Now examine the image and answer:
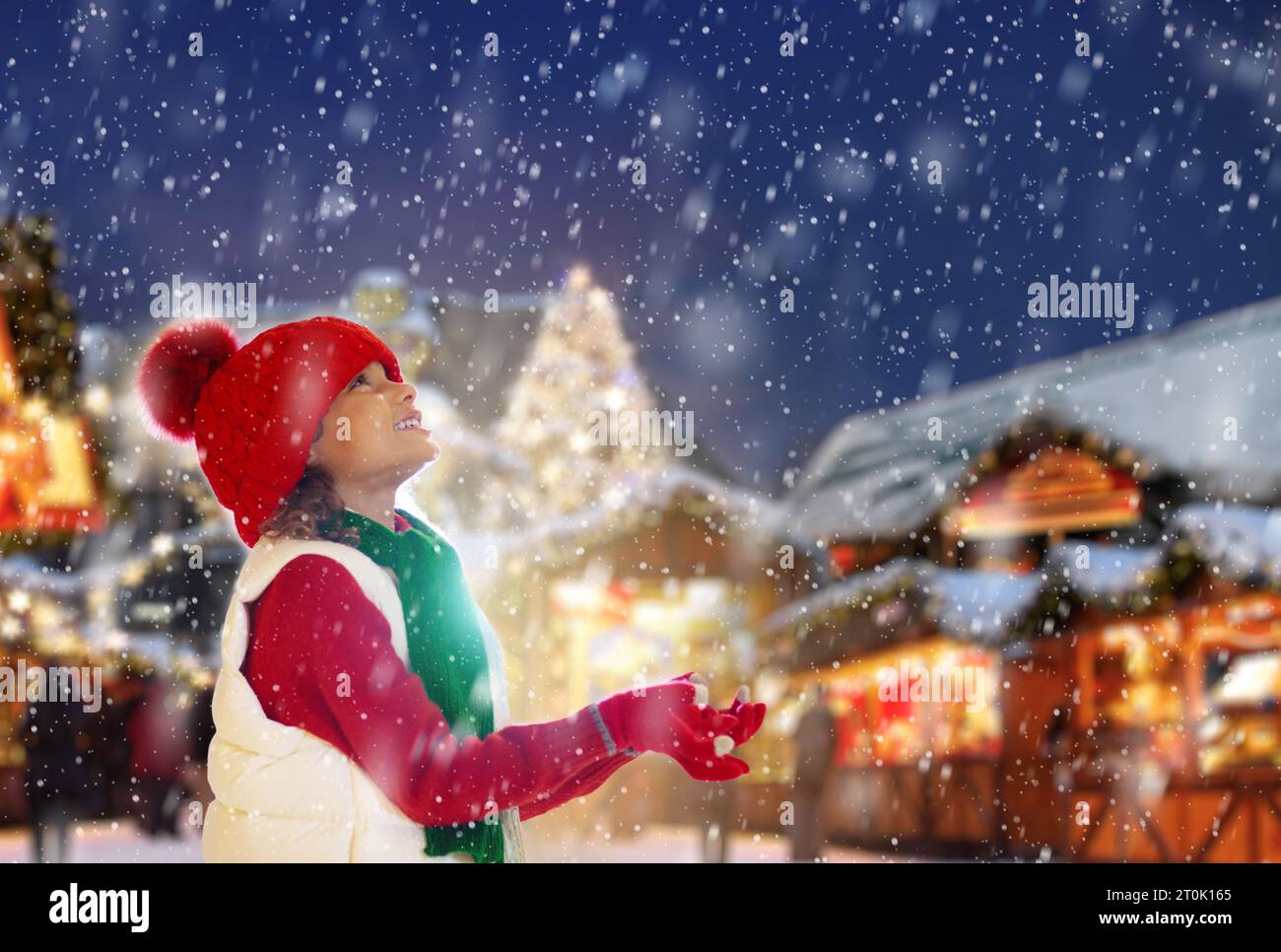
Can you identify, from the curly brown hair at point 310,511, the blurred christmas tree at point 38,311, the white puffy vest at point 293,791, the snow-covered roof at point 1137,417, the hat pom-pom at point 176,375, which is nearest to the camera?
the white puffy vest at point 293,791

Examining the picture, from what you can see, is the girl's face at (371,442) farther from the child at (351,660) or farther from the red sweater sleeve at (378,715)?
the red sweater sleeve at (378,715)

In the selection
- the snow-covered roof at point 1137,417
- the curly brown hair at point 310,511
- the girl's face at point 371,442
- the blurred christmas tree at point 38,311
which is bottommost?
the curly brown hair at point 310,511

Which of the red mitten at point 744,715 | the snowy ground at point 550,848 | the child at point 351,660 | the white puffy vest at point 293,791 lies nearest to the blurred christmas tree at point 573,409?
the snowy ground at point 550,848

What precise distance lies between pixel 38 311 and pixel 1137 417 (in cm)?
995

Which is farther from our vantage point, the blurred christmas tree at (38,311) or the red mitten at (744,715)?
the blurred christmas tree at (38,311)

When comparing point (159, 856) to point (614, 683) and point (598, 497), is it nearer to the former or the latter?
point (614, 683)

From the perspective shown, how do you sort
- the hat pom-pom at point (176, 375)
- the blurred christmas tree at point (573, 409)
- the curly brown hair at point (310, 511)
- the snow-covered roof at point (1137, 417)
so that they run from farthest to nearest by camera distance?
the blurred christmas tree at point (573, 409) → the snow-covered roof at point (1137, 417) → the hat pom-pom at point (176, 375) → the curly brown hair at point (310, 511)

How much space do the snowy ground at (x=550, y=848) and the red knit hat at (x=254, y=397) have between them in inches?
283

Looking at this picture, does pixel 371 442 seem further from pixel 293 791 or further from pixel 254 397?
pixel 293 791

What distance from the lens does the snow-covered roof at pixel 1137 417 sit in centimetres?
980

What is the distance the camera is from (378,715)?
71.3 inches

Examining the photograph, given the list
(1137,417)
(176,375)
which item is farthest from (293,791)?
(1137,417)

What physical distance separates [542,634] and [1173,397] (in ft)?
21.8

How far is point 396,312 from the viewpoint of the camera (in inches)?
607
